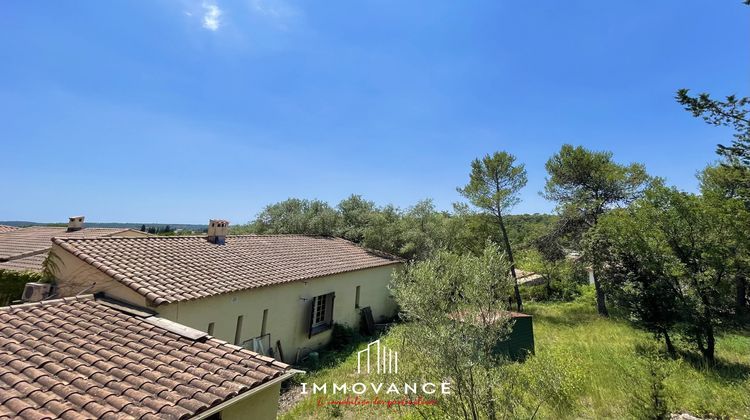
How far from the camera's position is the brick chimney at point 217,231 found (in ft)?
45.4

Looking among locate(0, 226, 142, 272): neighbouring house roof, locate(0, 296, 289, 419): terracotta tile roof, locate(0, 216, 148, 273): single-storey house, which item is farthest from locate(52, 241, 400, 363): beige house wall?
locate(0, 226, 142, 272): neighbouring house roof

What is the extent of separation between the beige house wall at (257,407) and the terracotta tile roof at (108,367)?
42cm

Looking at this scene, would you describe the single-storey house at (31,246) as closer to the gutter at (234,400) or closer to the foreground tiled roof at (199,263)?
the foreground tiled roof at (199,263)

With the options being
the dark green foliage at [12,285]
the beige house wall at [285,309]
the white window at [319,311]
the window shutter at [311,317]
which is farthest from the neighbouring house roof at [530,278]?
the dark green foliage at [12,285]

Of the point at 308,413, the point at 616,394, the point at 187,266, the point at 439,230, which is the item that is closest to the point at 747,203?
the point at 616,394

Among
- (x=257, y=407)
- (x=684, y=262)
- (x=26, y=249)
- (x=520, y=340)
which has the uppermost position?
(x=684, y=262)

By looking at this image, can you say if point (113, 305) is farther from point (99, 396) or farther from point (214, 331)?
point (99, 396)

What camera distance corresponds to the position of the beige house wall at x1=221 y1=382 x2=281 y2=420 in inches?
196

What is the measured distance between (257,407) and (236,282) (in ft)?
18.9

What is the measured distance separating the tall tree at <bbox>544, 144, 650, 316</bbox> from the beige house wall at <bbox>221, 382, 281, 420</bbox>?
789 inches

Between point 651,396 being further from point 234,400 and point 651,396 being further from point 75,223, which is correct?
point 75,223

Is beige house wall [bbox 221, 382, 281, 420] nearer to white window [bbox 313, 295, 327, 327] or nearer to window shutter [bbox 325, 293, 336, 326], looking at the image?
white window [bbox 313, 295, 327, 327]

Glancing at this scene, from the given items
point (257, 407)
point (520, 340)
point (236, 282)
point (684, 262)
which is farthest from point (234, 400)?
point (684, 262)

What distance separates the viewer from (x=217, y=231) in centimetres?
1397
